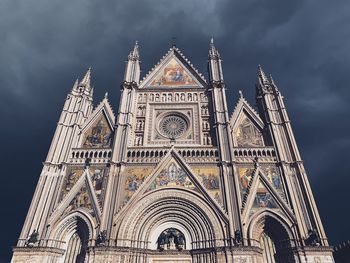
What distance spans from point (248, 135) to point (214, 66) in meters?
7.83

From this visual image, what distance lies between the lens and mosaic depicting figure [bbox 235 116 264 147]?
19672 mm

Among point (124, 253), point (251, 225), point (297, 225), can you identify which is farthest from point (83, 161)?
point (297, 225)

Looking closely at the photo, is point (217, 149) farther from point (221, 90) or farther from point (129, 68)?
point (129, 68)

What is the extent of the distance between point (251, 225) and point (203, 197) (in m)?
3.40

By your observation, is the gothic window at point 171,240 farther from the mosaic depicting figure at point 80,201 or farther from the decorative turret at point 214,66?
the decorative turret at point 214,66

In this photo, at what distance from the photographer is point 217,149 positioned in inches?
737

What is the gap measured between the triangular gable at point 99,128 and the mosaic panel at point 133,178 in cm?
325

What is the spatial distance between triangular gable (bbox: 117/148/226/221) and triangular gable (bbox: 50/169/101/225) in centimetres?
196

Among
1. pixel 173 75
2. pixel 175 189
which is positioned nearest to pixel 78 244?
pixel 175 189

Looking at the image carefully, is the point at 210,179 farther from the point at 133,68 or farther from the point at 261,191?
the point at 133,68

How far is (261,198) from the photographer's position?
1661 cm

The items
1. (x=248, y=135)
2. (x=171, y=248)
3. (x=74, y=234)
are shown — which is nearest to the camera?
(x=171, y=248)

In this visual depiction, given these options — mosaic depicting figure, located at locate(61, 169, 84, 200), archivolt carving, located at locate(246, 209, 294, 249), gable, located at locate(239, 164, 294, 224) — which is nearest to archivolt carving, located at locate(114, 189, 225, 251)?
archivolt carving, located at locate(246, 209, 294, 249)

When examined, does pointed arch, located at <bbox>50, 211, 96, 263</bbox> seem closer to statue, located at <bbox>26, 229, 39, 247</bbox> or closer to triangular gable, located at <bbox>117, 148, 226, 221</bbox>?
statue, located at <bbox>26, 229, 39, 247</bbox>
